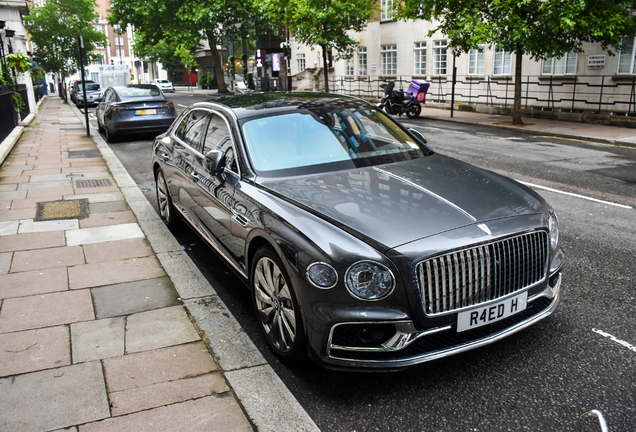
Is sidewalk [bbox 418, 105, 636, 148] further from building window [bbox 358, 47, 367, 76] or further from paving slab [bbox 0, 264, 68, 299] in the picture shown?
building window [bbox 358, 47, 367, 76]

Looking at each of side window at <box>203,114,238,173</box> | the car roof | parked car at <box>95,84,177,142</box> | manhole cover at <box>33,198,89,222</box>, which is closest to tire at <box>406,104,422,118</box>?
parked car at <box>95,84,177,142</box>

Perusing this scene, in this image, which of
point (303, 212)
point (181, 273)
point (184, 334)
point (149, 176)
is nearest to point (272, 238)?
point (303, 212)

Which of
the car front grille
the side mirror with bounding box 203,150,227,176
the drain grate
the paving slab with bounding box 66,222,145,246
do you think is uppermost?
the side mirror with bounding box 203,150,227,176

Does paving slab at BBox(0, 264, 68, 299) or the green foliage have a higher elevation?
the green foliage

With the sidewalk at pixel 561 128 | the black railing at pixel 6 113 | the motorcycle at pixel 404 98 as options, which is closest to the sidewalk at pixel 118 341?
the black railing at pixel 6 113

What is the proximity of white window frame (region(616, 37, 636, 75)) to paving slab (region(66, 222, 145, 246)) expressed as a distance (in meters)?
17.6

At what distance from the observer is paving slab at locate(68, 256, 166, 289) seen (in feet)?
15.9

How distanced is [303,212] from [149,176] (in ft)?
24.9

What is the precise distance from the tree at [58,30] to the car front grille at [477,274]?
168 feet

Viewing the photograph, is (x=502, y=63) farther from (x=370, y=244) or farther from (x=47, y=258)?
(x=370, y=244)

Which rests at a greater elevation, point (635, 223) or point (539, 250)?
point (539, 250)

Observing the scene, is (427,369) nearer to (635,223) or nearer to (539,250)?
(539,250)

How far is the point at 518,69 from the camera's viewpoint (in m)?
18.1

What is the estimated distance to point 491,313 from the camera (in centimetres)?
304
